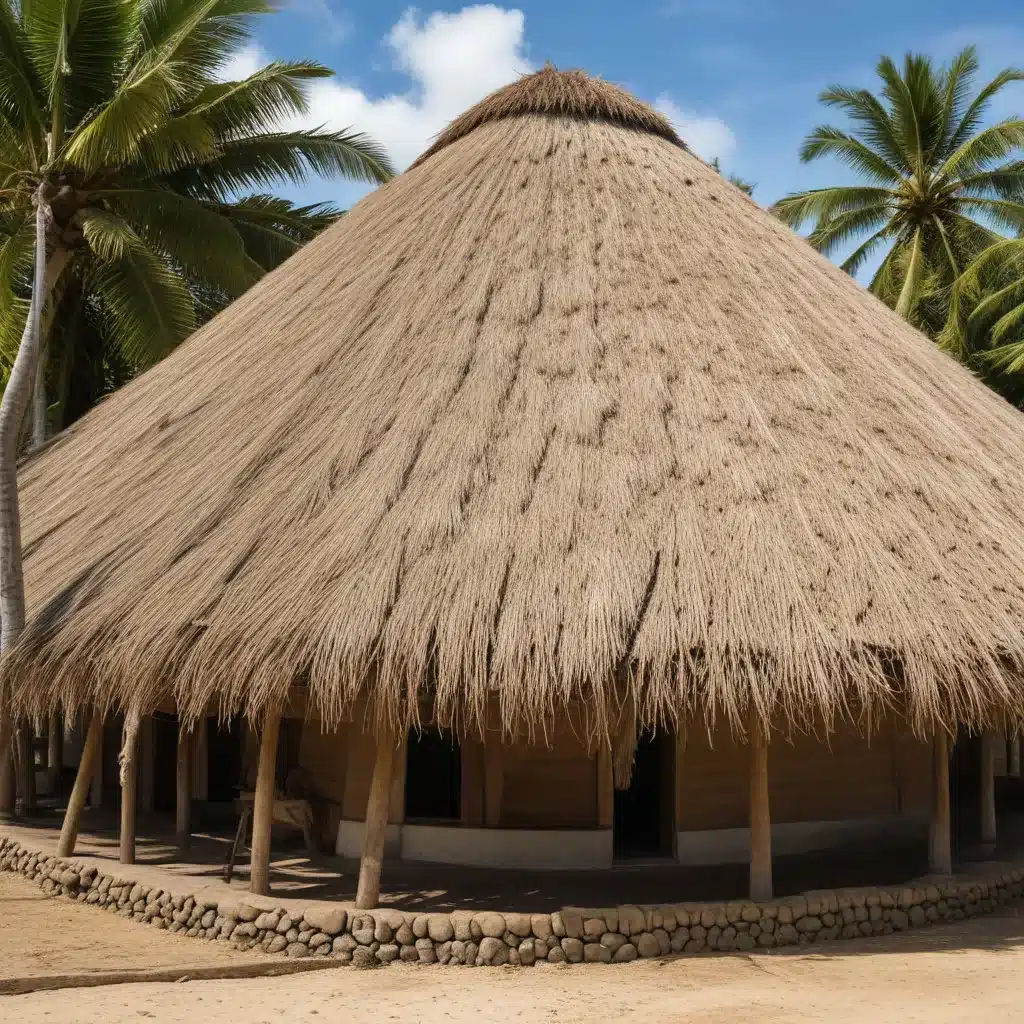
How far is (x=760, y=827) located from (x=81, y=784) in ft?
21.6

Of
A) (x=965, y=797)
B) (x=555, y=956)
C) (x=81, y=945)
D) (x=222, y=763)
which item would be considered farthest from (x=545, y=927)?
(x=965, y=797)

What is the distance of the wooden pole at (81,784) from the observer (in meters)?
11.3

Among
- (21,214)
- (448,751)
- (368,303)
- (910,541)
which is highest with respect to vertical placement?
(21,214)

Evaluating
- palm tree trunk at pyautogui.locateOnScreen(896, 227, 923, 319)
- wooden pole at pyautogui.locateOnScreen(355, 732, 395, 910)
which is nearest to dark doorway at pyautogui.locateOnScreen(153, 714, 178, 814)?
wooden pole at pyautogui.locateOnScreen(355, 732, 395, 910)

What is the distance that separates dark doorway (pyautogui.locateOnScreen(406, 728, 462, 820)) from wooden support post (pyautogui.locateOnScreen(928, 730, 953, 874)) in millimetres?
4536

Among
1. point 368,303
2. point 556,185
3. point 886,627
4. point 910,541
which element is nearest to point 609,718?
point 886,627

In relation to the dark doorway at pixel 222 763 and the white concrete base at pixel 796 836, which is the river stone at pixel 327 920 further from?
the dark doorway at pixel 222 763

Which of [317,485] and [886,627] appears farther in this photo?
[317,485]

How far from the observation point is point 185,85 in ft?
54.4

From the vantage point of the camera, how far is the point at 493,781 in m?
11.3

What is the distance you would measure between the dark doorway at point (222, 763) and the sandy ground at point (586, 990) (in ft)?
19.5

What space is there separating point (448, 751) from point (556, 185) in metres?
6.75

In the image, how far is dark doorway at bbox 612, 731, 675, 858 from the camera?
38.7 feet

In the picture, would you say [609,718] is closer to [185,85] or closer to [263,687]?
[263,687]
